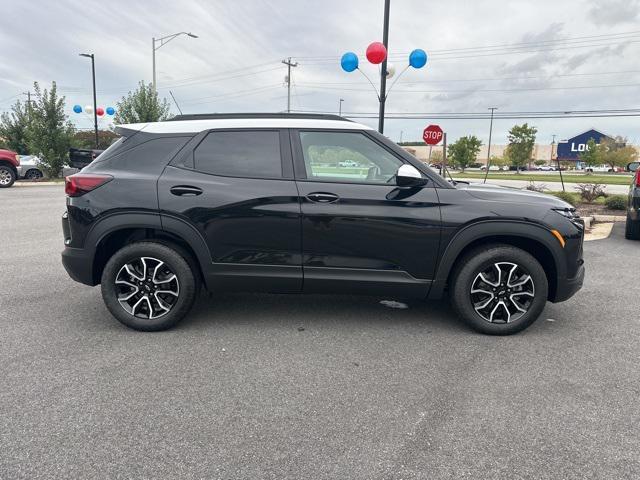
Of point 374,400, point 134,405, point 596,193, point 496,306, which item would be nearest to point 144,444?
point 134,405

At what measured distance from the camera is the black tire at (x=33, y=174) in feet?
72.9

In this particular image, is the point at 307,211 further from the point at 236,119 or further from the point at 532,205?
the point at 532,205

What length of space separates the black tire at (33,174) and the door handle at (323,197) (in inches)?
934

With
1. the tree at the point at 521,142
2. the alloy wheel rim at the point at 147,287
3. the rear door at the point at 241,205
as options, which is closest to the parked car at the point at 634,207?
the rear door at the point at 241,205

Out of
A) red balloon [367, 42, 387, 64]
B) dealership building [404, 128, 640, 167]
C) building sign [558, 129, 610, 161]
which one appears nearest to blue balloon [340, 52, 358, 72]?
red balloon [367, 42, 387, 64]

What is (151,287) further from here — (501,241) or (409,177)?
(501,241)

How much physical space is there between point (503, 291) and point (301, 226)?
1.76m

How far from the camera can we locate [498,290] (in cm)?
369

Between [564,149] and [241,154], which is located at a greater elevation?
[564,149]

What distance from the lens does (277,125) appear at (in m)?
3.76

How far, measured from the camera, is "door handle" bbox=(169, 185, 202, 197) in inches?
142

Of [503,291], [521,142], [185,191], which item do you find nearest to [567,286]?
[503,291]

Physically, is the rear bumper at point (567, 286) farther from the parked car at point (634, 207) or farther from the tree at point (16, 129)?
the tree at point (16, 129)

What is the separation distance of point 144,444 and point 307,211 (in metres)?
1.98
